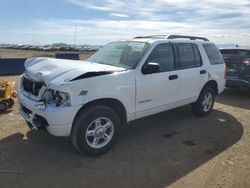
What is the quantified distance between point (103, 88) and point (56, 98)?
2.39 ft

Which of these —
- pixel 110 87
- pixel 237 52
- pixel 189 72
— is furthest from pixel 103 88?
pixel 237 52

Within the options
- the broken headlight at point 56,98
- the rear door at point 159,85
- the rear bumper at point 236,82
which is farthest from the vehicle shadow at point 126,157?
the rear bumper at point 236,82

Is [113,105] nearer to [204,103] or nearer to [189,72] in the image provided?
[189,72]

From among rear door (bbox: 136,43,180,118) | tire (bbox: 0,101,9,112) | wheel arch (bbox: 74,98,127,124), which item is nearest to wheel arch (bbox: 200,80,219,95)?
rear door (bbox: 136,43,180,118)

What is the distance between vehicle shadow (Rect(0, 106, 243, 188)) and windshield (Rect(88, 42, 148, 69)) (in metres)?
1.41

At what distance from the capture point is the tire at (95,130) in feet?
15.6

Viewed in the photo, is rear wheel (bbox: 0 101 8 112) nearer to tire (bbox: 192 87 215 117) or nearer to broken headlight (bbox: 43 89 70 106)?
broken headlight (bbox: 43 89 70 106)

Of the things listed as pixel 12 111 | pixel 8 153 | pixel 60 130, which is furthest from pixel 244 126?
pixel 12 111

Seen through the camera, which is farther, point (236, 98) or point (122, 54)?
point (236, 98)

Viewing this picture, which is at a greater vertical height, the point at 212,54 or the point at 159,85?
the point at 212,54

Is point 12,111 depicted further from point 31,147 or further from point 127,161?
point 127,161

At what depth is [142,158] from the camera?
16.4 feet

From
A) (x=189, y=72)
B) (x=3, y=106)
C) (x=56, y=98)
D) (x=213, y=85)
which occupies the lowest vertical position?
(x=3, y=106)

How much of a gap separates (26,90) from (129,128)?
7.28 ft
